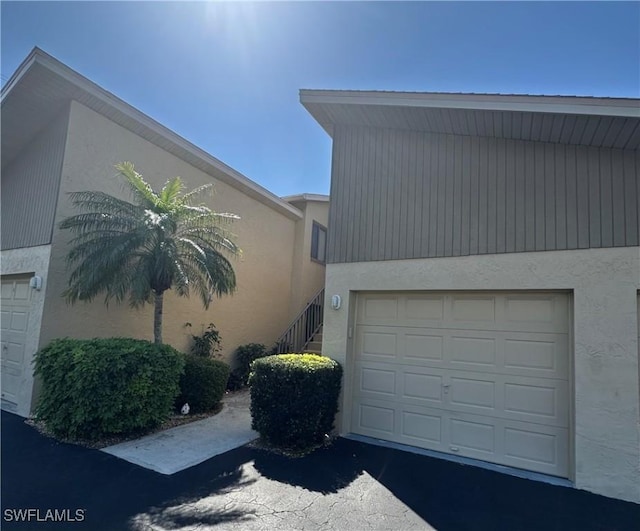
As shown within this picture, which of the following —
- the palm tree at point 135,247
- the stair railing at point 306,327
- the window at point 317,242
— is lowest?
the stair railing at point 306,327

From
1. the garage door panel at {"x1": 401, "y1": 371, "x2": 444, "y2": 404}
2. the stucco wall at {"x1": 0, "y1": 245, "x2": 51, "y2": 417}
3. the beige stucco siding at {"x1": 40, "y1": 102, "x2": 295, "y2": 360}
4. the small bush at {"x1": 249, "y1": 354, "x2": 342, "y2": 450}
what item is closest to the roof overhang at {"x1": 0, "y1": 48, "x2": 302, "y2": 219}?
the beige stucco siding at {"x1": 40, "y1": 102, "x2": 295, "y2": 360}

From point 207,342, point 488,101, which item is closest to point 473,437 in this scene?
point 488,101

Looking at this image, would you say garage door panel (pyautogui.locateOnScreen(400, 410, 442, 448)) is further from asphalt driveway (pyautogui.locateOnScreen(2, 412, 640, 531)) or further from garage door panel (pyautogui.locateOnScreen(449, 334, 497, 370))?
garage door panel (pyautogui.locateOnScreen(449, 334, 497, 370))

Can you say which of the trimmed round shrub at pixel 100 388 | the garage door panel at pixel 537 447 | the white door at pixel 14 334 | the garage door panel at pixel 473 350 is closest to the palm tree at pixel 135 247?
the trimmed round shrub at pixel 100 388

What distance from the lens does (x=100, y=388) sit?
19.5 feet

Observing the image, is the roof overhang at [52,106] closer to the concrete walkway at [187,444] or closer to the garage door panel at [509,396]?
the concrete walkway at [187,444]

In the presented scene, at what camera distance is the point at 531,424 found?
17.7 feet

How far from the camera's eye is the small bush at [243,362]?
36.2 feet

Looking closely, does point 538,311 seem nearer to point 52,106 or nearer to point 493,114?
point 493,114

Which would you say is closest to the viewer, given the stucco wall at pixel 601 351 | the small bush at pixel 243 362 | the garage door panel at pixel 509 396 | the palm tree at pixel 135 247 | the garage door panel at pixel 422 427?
the stucco wall at pixel 601 351

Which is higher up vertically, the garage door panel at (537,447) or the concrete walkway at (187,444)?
the garage door panel at (537,447)

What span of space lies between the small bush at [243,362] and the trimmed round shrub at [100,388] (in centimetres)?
442

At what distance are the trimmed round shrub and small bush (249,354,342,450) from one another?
1730mm

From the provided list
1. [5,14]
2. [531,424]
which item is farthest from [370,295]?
[5,14]
